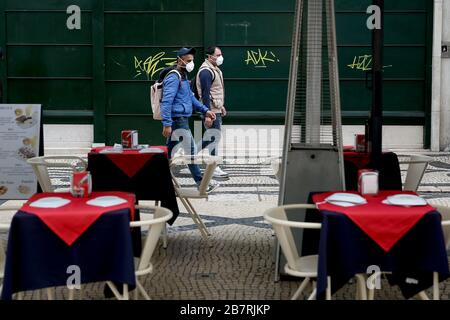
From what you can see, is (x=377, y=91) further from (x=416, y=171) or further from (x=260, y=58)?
(x=260, y=58)

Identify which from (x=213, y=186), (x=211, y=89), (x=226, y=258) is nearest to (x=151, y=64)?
(x=211, y=89)

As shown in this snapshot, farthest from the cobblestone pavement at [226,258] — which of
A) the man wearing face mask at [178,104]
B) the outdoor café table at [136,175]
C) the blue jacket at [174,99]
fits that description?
the blue jacket at [174,99]

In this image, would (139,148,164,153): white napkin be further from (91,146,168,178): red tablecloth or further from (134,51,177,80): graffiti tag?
(134,51,177,80): graffiti tag

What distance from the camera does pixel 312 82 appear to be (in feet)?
19.7

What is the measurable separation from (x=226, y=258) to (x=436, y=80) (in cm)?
840

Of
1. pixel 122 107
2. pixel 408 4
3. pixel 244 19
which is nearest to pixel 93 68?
pixel 122 107

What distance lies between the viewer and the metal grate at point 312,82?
5957mm

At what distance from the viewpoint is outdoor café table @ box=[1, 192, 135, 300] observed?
14.6 feet

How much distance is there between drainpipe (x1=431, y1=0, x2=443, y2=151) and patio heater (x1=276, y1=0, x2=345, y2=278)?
8.41m

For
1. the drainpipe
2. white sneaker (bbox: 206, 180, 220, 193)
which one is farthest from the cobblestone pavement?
the drainpipe

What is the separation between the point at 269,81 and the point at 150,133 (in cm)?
224

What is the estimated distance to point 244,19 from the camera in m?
14.0

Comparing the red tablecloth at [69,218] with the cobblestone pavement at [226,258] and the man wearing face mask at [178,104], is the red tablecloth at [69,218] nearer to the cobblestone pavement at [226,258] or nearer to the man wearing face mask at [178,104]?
the cobblestone pavement at [226,258]

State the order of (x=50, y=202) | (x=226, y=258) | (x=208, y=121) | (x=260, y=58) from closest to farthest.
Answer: (x=50, y=202) < (x=226, y=258) < (x=208, y=121) < (x=260, y=58)
